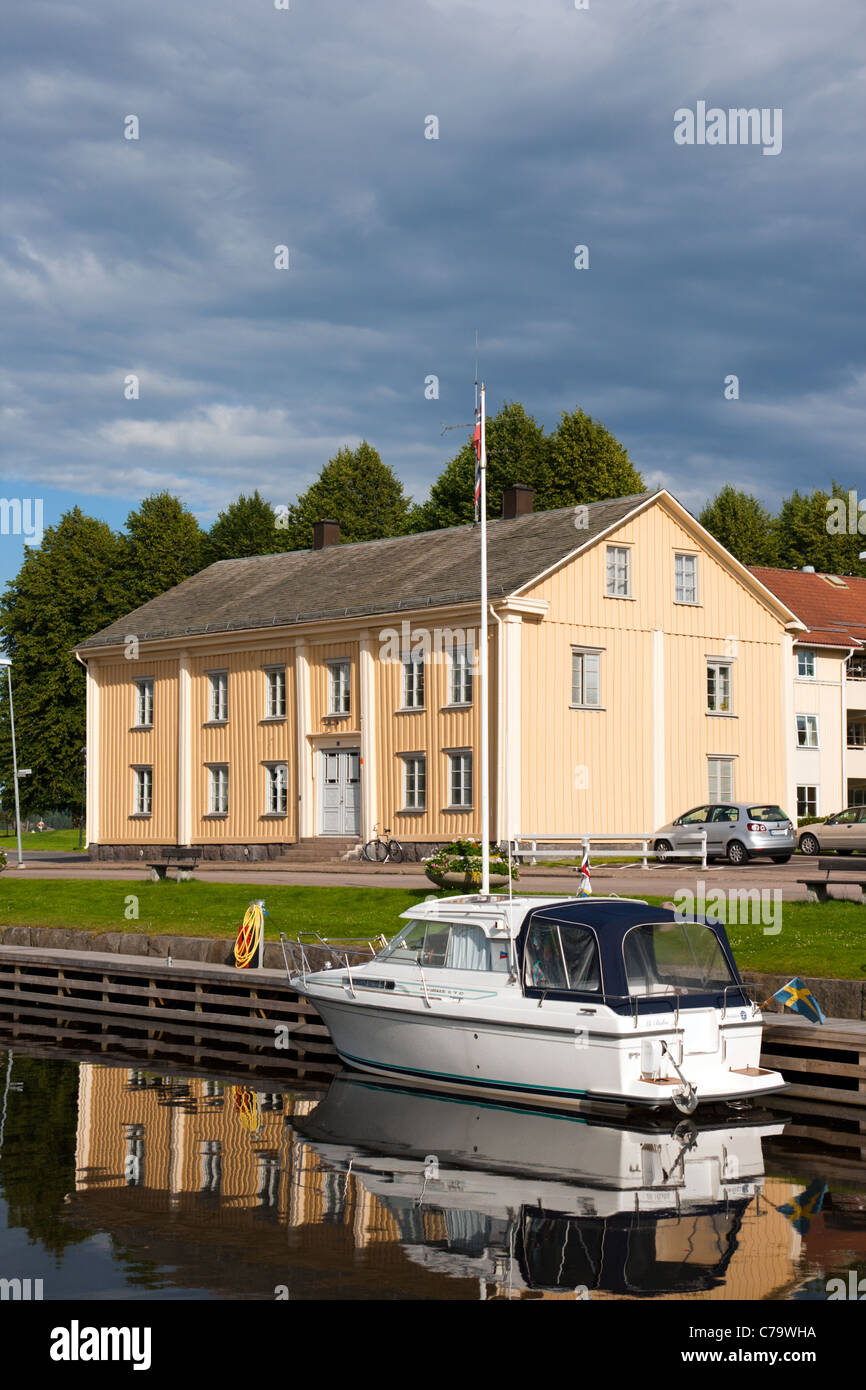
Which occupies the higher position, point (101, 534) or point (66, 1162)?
point (101, 534)

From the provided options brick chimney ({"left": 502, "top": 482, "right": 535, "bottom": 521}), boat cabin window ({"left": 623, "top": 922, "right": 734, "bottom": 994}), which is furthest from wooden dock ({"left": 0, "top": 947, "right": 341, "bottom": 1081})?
brick chimney ({"left": 502, "top": 482, "right": 535, "bottom": 521})

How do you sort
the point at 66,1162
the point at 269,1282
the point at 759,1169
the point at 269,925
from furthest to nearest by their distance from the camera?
the point at 269,925 → the point at 66,1162 → the point at 759,1169 → the point at 269,1282

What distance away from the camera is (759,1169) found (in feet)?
46.3

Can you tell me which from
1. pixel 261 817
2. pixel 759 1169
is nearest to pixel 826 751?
pixel 261 817

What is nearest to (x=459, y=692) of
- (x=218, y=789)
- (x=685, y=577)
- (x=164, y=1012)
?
(x=685, y=577)

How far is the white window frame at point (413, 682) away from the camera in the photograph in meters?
41.2

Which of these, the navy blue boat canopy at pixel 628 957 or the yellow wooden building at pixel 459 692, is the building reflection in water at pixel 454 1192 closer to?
the navy blue boat canopy at pixel 628 957

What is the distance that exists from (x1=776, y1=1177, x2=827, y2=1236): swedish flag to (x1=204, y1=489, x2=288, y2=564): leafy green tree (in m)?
70.8

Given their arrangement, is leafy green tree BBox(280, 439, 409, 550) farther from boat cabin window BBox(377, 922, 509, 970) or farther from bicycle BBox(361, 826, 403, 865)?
boat cabin window BBox(377, 922, 509, 970)

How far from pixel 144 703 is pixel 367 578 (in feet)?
31.8

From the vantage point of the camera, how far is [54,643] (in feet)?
249
